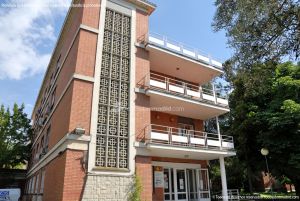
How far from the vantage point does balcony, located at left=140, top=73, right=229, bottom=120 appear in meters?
15.8

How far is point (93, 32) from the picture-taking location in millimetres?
15172

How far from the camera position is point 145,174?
1355 cm

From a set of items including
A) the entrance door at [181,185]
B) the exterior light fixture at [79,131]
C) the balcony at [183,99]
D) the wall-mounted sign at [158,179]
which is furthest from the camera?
the entrance door at [181,185]

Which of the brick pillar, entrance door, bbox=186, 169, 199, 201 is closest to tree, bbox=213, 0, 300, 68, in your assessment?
the brick pillar

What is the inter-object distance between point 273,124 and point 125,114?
12.5 m

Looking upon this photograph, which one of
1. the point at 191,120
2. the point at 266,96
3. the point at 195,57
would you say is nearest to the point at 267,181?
the point at 266,96

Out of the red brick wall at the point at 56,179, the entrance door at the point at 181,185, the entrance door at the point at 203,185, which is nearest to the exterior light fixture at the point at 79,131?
the red brick wall at the point at 56,179

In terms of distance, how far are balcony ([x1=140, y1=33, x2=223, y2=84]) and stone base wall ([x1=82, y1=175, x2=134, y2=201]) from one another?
8710 mm

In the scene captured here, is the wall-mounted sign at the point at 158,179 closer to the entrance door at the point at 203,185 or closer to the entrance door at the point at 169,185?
the entrance door at the point at 169,185

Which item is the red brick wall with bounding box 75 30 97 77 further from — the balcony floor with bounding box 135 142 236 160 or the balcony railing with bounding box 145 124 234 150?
the balcony floor with bounding box 135 142 236 160

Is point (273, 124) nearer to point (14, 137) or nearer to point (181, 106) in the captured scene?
point (181, 106)

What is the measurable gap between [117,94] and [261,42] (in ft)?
27.1

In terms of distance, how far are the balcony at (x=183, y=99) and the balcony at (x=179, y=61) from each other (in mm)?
1024

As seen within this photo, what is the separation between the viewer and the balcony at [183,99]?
51.9ft
